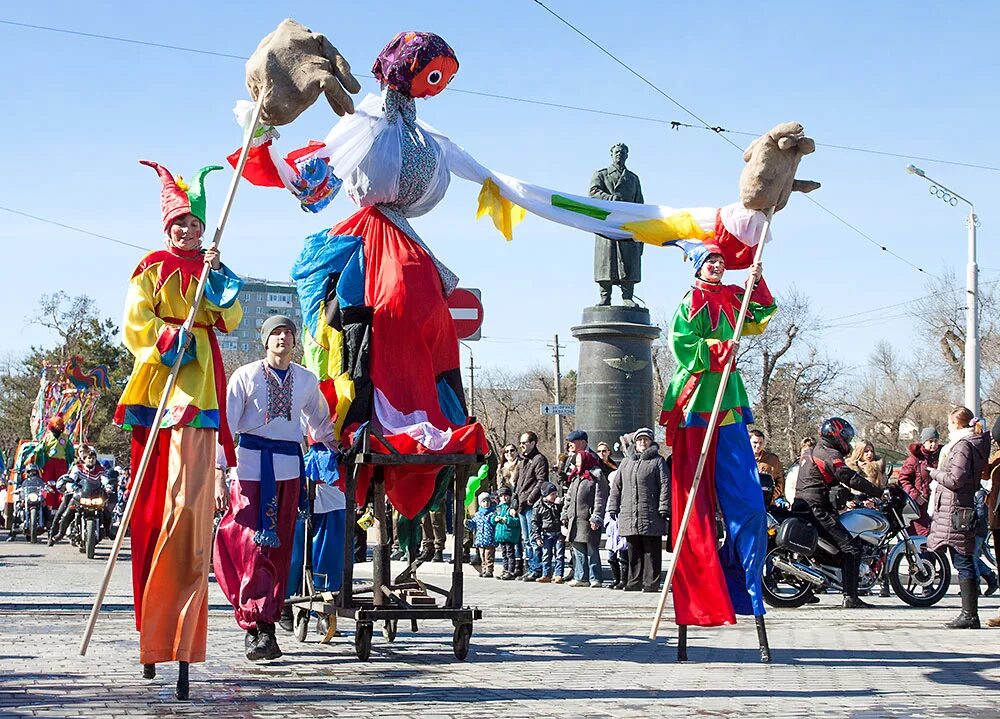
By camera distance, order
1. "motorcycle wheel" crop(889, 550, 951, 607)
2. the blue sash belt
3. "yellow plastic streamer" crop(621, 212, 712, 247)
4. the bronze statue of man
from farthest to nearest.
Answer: the bronze statue of man < "motorcycle wheel" crop(889, 550, 951, 607) < "yellow plastic streamer" crop(621, 212, 712, 247) < the blue sash belt

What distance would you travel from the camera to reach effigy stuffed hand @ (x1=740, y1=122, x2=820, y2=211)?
7559mm

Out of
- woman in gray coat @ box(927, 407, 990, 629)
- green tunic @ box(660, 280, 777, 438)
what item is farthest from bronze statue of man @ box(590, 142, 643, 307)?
green tunic @ box(660, 280, 777, 438)

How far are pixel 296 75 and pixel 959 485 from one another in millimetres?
7042

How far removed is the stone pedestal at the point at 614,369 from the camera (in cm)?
2166

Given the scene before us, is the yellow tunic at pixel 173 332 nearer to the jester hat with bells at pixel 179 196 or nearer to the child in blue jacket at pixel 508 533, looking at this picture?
the jester hat with bells at pixel 179 196

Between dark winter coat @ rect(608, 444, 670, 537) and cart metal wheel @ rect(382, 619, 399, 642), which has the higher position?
dark winter coat @ rect(608, 444, 670, 537)

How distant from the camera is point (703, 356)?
7.79 metres

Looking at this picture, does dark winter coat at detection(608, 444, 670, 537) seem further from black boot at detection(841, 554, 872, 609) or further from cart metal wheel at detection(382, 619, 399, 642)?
cart metal wheel at detection(382, 619, 399, 642)

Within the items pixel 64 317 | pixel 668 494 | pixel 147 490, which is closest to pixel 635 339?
pixel 668 494

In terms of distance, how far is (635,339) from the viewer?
21.7 meters

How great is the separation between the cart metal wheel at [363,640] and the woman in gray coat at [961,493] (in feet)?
18.6

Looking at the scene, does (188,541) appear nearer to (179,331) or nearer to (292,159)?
(179,331)

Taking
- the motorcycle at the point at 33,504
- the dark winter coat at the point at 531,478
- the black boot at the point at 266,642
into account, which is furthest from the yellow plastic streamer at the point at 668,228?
the motorcycle at the point at 33,504

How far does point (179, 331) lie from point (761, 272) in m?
Answer: 3.28
